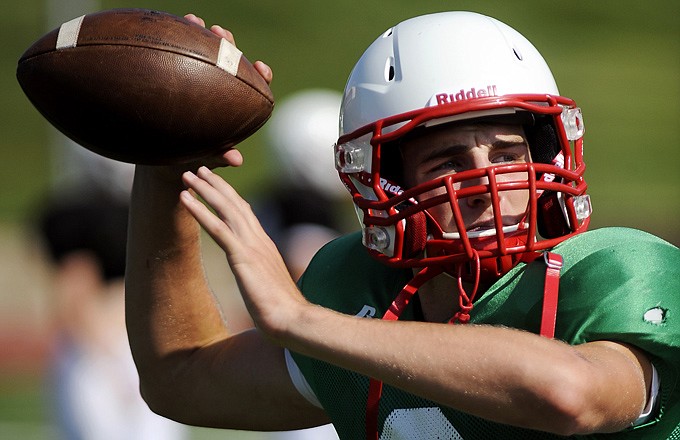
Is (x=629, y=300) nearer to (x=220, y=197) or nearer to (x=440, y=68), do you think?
(x=440, y=68)

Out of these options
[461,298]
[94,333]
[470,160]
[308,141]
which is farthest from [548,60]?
[461,298]

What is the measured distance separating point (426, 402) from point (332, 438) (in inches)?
98.8

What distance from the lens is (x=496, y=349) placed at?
173 cm

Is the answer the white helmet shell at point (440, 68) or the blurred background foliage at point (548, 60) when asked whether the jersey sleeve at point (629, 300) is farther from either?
the blurred background foliage at point (548, 60)

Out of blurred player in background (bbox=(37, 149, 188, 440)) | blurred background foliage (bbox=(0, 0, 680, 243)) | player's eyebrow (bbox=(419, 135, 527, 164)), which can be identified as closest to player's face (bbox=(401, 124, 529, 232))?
player's eyebrow (bbox=(419, 135, 527, 164))

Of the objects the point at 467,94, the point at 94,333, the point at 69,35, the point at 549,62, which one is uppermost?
the point at 69,35

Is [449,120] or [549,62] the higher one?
[449,120]

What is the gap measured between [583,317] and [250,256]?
0.57 m

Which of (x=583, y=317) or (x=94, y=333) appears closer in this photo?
(x=583, y=317)

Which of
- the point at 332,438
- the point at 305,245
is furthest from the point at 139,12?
the point at 332,438

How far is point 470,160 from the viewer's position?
2.12 metres

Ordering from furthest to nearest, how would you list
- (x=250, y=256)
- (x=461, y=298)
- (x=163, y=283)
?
(x=163, y=283) < (x=461, y=298) < (x=250, y=256)

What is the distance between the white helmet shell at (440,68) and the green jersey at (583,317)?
13.9 inches

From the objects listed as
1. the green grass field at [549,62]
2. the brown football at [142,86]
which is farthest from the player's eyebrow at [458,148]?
the green grass field at [549,62]
